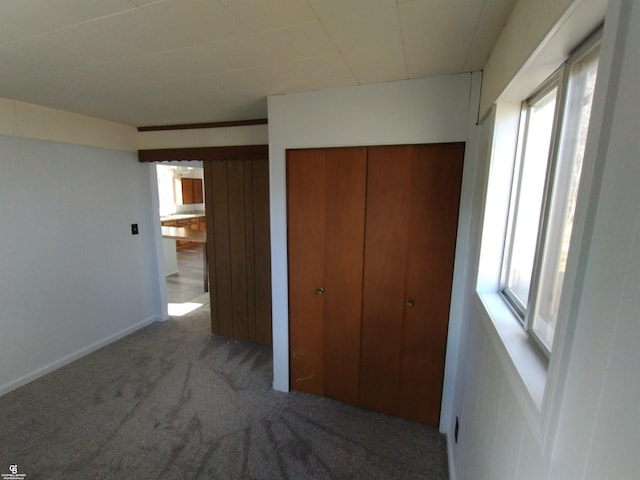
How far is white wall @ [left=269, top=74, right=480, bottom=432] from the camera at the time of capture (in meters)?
1.72

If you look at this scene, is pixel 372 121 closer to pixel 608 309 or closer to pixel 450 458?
pixel 608 309

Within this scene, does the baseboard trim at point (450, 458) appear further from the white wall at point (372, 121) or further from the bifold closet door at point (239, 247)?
the bifold closet door at point (239, 247)

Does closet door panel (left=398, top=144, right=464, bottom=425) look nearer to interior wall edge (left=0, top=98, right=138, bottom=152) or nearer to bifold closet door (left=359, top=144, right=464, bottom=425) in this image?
bifold closet door (left=359, top=144, right=464, bottom=425)

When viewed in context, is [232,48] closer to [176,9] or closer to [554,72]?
[176,9]

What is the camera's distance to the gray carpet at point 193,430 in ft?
5.64

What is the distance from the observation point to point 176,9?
1.08 meters

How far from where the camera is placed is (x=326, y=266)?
6.99ft

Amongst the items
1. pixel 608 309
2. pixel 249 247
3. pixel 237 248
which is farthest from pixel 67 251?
pixel 608 309

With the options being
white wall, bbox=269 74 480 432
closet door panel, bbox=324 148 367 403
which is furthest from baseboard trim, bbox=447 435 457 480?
closet door panel, bbox=324 148 367 403

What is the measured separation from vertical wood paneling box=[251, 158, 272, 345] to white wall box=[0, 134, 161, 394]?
4.73 ft

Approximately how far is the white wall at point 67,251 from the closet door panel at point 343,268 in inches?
96.1

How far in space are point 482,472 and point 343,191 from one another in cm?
160

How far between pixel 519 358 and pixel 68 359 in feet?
11.8

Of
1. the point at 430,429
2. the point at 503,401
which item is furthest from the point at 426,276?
the point at 430,429
